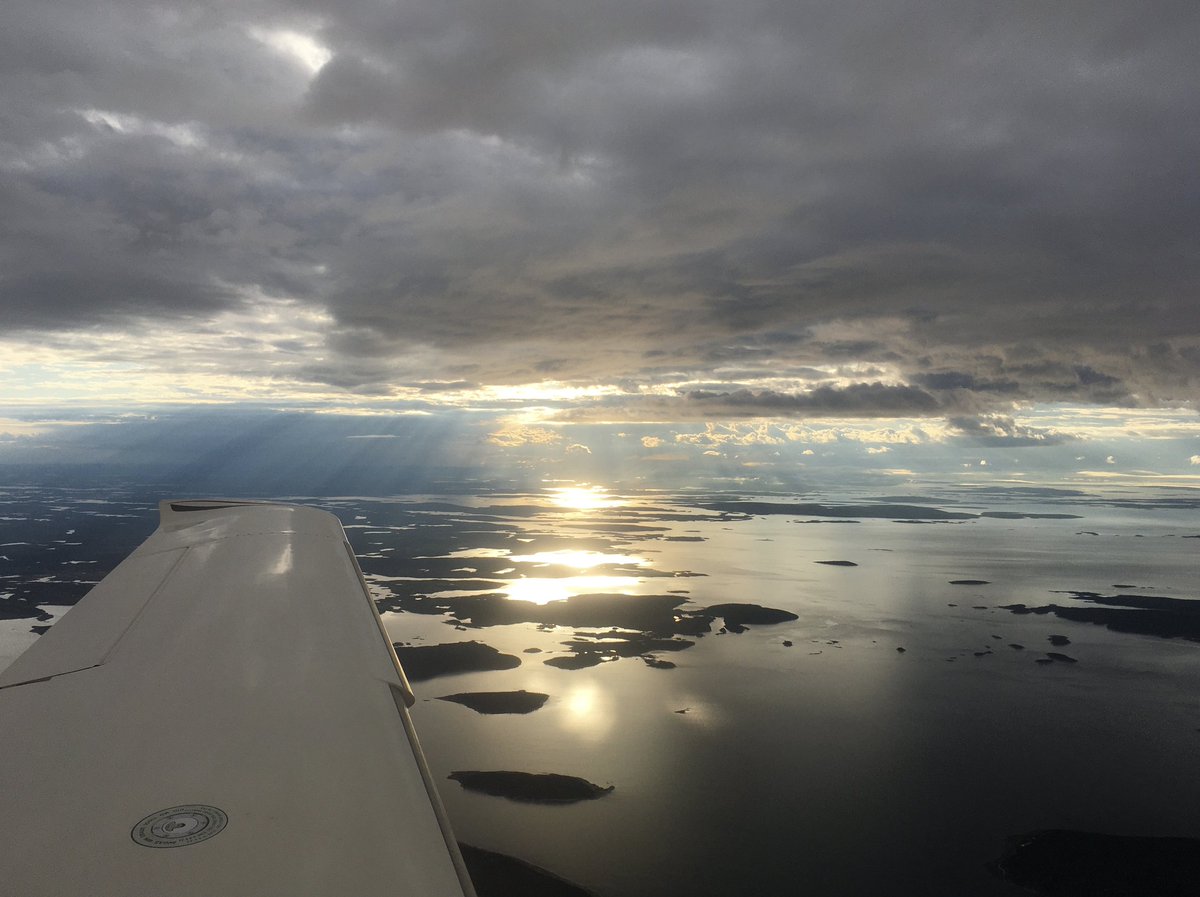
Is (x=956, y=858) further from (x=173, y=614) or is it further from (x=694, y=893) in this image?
(x=173, y=614)

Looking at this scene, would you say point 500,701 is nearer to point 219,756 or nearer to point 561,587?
point 561,587

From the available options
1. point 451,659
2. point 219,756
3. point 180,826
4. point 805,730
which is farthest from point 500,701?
point 180,826

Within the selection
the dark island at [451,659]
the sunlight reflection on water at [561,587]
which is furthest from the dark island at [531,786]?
the sunlight reflection on water at [561,587]

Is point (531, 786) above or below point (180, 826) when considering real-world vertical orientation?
below

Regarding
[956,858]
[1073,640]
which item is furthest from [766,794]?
[1073,640]

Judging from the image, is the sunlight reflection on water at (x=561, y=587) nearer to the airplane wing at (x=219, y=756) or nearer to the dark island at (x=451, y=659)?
the dark island at (x=451, y=659)
